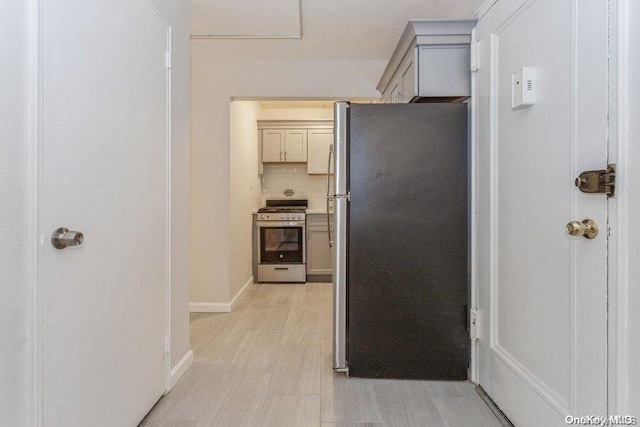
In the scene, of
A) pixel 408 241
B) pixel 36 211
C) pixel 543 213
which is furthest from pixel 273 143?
pixel 36 211

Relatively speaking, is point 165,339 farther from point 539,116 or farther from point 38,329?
point 539,116

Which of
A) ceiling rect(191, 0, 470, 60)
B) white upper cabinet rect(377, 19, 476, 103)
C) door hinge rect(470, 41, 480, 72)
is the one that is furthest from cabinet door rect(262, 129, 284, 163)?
door hinge rect(470, 41, 480, 72)

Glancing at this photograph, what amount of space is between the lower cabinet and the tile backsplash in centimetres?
64

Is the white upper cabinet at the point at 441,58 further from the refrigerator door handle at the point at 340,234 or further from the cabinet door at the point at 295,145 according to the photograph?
the cabinet door at the point at 295,145

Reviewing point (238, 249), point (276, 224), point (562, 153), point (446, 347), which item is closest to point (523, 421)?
point (446, 347)

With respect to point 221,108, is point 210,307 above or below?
below

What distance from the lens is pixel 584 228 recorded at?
1211mm

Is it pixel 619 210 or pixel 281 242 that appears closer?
pixel 619 210

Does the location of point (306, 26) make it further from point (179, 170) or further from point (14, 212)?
point (14, 212)

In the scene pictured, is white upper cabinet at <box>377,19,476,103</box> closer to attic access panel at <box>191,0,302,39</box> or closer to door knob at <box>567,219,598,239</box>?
attic access panel at <box>191,0,302,39</box>

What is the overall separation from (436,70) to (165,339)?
2075 mm

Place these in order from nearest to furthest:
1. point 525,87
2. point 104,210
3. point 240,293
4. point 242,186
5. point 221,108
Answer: point 104,210 < point 525,87 < point 221,108 < point 240,293 < point 242,186

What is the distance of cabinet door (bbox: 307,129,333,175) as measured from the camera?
5418 mm

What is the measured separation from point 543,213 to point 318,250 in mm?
3682
